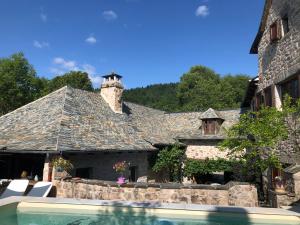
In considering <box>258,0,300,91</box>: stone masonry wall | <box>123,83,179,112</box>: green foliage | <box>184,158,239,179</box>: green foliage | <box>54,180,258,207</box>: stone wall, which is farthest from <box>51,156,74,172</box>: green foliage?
<box>123,83,179,112</box>: green foliage

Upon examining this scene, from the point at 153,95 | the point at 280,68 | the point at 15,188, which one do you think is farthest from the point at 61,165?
the point at 153,95

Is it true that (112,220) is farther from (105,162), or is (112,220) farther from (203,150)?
(203,150)

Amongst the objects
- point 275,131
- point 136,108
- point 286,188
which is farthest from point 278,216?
point 136,108

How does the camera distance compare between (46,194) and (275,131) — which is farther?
(46,194)

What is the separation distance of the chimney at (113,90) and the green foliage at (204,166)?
6674 millimetres

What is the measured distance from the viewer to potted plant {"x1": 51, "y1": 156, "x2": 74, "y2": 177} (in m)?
12.2

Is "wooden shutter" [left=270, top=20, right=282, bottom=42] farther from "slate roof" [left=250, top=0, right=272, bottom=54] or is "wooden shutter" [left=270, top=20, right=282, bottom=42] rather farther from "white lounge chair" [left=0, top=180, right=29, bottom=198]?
"white lounge chair" [left=0, top=180, right=29, bottom=198]

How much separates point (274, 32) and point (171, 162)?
11.1 meters

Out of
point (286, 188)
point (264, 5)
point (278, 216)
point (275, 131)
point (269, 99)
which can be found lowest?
point (278, 216)

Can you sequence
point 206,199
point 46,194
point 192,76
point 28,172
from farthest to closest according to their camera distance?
1. point 192,76
2. point 28,172
3. point 46,194
4. point 206,199

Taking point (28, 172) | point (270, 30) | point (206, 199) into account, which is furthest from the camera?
point (28, 172)

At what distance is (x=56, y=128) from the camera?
562 inches

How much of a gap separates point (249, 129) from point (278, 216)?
10.6 feet

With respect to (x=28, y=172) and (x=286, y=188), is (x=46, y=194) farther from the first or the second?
(x=286, y=188)
